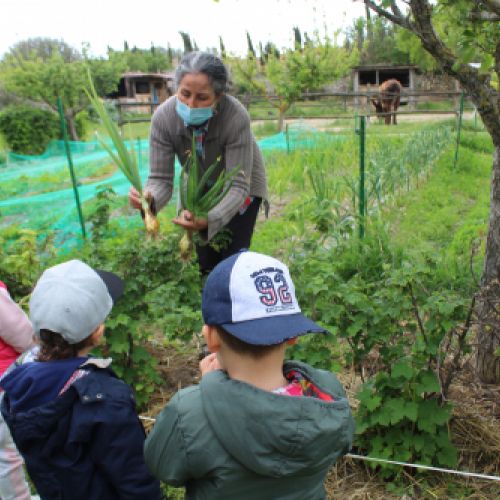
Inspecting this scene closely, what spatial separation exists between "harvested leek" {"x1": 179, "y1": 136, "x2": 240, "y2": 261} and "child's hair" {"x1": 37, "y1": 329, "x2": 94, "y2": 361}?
1157 millimetres

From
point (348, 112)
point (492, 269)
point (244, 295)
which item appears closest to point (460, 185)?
point (492, 269)

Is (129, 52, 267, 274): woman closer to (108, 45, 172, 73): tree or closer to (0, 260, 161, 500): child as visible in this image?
(0, 260, 161, 500): child

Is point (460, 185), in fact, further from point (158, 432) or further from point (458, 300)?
point (158, 432)

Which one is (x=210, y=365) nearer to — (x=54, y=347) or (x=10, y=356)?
(x=54, y=347)

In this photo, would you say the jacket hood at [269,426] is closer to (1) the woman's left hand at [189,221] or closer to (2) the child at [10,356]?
(2) the child at [10,356]

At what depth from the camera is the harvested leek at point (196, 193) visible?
2566 mm

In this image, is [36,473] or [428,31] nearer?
[36,473]

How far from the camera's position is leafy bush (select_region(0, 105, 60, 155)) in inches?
765

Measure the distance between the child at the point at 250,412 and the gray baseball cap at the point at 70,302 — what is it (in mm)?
416

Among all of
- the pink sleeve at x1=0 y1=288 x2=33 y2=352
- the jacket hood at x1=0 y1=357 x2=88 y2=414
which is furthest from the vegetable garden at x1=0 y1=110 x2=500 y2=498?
the jacket hood at x1=0 y1=357 x2=88 y2=414

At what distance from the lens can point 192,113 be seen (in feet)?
8.56

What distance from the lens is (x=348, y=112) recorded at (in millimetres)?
25391

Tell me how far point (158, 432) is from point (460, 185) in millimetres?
8681

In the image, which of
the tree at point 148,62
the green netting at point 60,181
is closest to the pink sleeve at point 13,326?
the green netting at point 60,181
